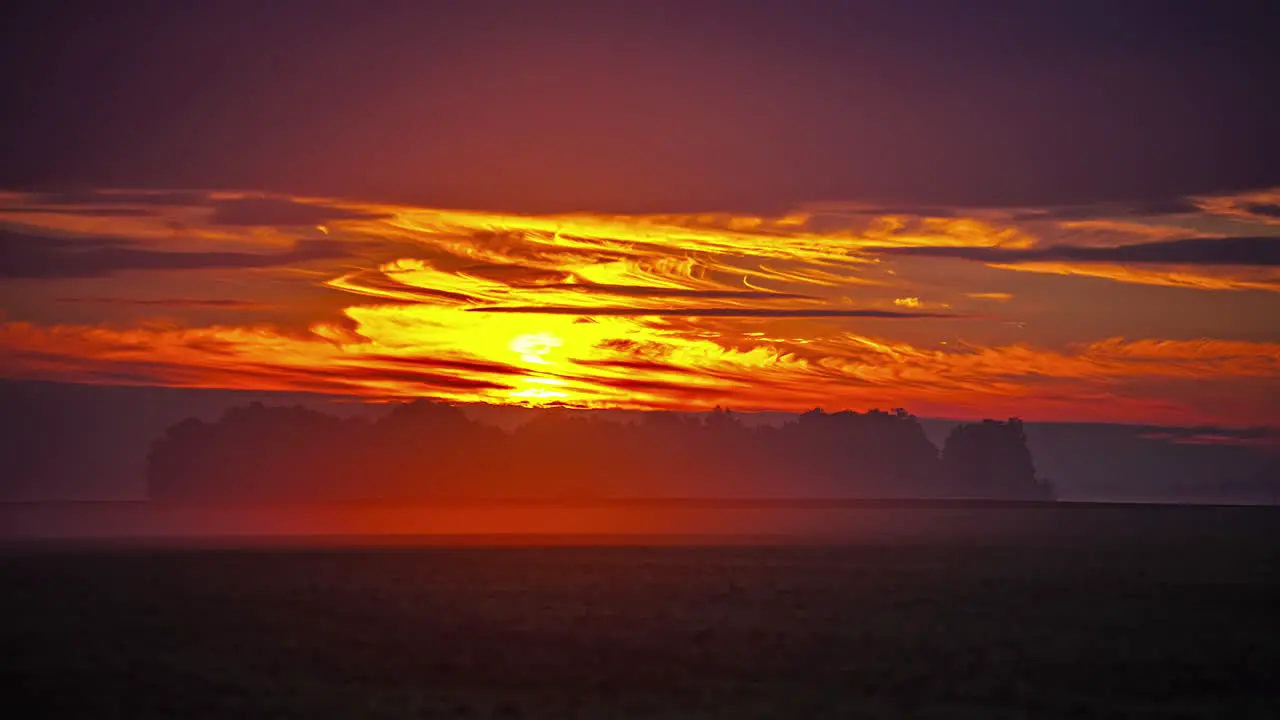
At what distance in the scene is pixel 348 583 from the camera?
7638cm

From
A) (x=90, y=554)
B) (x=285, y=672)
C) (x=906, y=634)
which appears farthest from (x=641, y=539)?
(x=285, y=672)

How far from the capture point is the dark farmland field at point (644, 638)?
38719mm

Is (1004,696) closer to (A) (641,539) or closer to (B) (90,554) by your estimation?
(B) (90,554)

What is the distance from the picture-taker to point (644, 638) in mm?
51469

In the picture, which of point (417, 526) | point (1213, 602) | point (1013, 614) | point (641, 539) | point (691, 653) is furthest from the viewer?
point (417, 526)

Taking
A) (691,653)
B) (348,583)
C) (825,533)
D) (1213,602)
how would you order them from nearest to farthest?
(691,653), (1213,602), (348,583), (825,533)

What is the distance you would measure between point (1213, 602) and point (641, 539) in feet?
269

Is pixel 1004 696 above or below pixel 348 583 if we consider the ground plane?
below

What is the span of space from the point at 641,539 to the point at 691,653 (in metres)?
95.8

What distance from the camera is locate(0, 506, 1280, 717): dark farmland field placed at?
1524 inches

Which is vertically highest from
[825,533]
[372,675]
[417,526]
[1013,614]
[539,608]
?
[417,526]

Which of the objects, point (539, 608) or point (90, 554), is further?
point (90, 554)

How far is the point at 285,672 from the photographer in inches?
1711

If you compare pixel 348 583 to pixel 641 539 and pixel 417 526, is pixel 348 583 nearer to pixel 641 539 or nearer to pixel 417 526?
pixel 641 539
